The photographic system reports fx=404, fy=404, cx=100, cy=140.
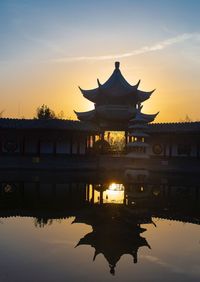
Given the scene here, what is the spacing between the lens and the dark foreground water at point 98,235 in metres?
9.79

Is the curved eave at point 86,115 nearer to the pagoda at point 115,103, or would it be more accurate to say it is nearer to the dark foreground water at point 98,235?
the pagoda at point 115,103

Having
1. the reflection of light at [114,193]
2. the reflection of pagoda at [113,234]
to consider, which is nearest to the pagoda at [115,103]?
the reflection of light at [114,193]

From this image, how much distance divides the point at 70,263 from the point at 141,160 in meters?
24.6

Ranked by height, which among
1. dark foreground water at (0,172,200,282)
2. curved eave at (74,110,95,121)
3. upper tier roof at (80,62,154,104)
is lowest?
dark foreground water at (0,172,200,282)

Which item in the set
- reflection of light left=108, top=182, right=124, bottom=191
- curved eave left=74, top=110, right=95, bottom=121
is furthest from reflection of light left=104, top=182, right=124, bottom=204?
curved eave left=74, top=110, right=95, bottom=121

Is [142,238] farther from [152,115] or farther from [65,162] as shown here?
[152,115]

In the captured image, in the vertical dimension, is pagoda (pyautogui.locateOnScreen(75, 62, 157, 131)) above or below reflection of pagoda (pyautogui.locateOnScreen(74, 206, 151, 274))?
above

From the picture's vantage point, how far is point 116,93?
46.7 metres

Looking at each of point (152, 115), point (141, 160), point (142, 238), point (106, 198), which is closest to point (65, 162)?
point (141, 160)

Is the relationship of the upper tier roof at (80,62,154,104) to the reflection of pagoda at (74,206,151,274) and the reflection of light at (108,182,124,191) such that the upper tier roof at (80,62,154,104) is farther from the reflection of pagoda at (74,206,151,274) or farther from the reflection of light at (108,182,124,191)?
the reflection of pagoda at (74,206,151,274)

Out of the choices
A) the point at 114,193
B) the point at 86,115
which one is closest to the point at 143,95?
the point at 86,115

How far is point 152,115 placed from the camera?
161 ft

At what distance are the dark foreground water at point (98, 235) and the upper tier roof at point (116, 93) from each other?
78.5 ft

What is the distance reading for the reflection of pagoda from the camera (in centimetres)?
1144
